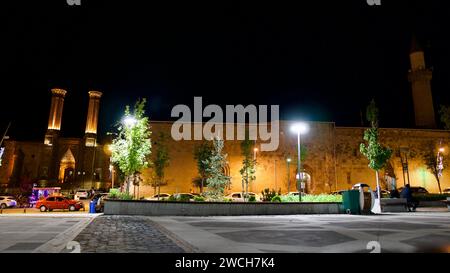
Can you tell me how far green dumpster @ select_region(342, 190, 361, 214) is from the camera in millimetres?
19641

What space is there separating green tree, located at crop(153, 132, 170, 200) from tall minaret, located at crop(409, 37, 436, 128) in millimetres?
42670

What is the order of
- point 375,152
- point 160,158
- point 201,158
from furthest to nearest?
point 201,158, point 160,158, point 375,152

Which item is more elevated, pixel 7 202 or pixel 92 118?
pixel 92 118

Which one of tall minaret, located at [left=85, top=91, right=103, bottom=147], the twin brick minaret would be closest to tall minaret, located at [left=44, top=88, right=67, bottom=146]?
the twin brick minaret

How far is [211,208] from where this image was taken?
771 inches

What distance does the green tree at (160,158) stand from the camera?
39.5 metres

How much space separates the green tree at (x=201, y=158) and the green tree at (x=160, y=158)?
4149 millimetres

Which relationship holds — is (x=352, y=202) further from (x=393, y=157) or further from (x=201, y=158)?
(x=393, y=157)

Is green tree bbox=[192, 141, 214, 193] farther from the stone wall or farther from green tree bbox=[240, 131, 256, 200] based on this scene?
the stone wall

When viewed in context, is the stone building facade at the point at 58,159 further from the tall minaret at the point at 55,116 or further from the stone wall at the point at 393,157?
the stone wall at the point at 393,157

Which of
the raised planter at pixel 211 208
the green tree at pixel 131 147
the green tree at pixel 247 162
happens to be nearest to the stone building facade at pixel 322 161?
the green tree at pixel 247 162

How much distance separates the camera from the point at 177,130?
44.1 metres

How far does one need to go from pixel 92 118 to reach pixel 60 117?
20.9 ft

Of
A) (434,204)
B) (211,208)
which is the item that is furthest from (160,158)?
(434,204)
